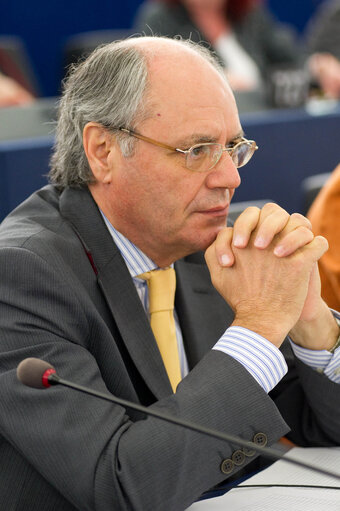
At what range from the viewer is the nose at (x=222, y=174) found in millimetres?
1429

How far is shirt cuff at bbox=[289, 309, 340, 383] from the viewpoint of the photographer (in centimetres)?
146

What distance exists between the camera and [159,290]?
4.88 feet

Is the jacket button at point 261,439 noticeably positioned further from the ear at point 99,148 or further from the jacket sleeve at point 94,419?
the ear at point 99,148

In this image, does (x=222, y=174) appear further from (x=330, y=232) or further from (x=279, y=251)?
(x=330, y=232)

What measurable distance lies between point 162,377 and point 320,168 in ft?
6.98

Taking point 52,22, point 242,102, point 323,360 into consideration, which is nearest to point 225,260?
point 323,360

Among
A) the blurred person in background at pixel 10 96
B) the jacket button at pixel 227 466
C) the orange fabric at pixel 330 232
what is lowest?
the blurred person in background at pixel 10 96

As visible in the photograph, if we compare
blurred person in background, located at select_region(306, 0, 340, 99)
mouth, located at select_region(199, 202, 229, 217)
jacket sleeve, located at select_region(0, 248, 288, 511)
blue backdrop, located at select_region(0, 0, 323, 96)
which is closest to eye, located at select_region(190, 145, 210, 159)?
mouth, located at select_region(199, 202, 229, 217)

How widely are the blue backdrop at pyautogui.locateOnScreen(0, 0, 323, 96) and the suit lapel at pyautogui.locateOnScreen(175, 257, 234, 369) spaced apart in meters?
4.51

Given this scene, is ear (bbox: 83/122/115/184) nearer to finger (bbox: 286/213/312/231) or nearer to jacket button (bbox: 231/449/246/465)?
finger (bbox: 286/213/312/231)

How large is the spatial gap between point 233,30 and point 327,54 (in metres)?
0.60

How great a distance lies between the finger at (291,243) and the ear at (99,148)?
0.36 meters

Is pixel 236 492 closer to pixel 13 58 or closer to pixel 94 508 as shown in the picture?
pixel 94 508

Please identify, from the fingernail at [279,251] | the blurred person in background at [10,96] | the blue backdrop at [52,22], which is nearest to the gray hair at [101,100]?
the fingernail at [279,251]
